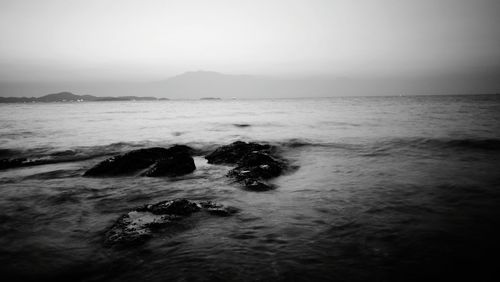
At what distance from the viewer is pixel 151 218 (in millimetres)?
5875

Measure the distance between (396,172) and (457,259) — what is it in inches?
246

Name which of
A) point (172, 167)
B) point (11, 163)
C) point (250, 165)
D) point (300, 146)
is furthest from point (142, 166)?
point (300, 146)

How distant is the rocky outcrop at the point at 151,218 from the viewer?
520 centimetres

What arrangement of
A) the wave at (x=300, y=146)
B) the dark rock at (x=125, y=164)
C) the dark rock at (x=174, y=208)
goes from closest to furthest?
the dark rock at (x=174, y=208) → the dark rock at (x=125, y=164) → the wave at (x=300, y=146)

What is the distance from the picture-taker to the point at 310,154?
15.1 m

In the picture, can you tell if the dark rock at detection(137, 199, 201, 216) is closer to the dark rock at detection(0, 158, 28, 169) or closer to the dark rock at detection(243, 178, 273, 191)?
the dark rock at detection(243, 178, 273, 191)

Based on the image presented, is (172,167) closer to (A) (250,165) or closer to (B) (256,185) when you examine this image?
(A) (250,165)

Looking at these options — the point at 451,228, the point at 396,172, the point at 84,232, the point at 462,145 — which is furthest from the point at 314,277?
the point at 462,145

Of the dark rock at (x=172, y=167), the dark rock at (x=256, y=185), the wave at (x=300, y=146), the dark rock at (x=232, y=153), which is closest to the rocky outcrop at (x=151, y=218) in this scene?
the dark rock at (x=256, y=185)

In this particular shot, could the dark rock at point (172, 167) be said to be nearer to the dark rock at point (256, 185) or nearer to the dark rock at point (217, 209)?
the dark rock at point (256, 185)

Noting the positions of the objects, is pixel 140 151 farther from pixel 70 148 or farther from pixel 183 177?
pixel 70 148

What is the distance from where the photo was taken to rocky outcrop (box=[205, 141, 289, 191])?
8695mm

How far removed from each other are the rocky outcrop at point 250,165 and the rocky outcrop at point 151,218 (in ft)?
6.58

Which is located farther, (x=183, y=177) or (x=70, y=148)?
(x=70, y=148)
